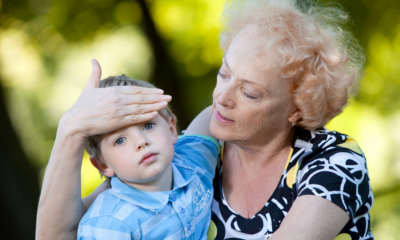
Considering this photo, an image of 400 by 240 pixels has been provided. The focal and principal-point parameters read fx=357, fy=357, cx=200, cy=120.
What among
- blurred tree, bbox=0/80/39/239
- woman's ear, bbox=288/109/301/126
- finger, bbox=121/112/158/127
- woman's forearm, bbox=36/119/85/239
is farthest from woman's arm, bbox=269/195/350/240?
blurred tree, bbox=0/80/39/239

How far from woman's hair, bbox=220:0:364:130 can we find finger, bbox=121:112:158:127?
67 centimetres

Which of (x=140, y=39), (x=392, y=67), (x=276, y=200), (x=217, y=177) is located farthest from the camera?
(x=140, y=39)

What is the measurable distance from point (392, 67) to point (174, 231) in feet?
11.1

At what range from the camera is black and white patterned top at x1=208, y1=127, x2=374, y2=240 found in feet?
4.88

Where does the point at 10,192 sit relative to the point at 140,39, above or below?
below

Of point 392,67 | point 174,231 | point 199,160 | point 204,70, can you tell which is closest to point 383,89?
point 392,67

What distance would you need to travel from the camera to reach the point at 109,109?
1.31m

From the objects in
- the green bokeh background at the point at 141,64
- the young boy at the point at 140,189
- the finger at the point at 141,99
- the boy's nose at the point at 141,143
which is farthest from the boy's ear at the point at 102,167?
the green bokeh background at the point at 141,64

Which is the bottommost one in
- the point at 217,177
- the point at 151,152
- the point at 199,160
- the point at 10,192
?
the point at 10,192

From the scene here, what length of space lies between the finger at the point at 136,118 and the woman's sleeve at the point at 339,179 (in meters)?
0.71

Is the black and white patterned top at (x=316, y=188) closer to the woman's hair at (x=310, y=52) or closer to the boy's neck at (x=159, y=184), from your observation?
the woman's hair at (x=310, y=52)

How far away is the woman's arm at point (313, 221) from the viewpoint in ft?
4.59

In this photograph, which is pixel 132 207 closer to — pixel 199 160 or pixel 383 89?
pixel 199 160

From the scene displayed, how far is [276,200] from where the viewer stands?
170 cm
